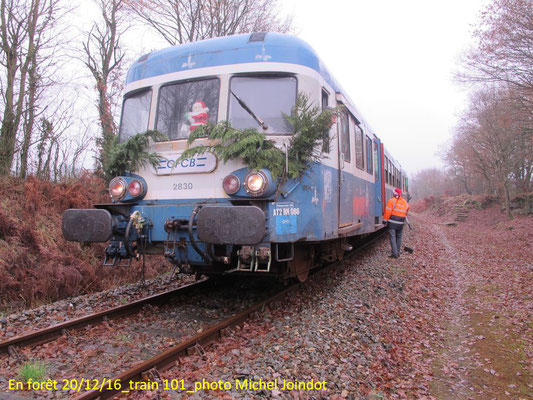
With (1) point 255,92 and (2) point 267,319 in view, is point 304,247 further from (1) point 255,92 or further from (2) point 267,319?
(1) point 255,92

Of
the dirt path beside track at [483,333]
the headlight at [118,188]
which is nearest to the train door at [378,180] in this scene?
the dirt path beside track at [483,333]

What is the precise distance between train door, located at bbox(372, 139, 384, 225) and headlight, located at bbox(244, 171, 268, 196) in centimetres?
606

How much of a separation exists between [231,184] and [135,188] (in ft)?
4.70

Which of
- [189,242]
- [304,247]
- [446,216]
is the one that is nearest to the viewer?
[189,242]

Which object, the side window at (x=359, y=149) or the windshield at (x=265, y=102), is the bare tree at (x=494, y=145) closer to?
the side window at (x=359, y=149)

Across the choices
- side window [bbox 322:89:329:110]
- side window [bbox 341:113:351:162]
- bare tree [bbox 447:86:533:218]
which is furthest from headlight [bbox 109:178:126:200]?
bare tree [bbox 447:86:533:218]

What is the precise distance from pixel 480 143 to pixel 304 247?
89.0 feet

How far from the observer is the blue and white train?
4.54 metres

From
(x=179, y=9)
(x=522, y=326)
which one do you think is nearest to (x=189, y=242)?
(x=522, y=326)

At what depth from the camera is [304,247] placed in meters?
5.68

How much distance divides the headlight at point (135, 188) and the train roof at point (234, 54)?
158cm

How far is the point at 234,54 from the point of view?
5.09 meters

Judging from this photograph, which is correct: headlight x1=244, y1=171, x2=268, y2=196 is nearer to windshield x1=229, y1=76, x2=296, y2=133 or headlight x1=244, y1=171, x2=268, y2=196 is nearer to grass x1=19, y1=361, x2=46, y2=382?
windshield x1=229, y1=76, x2=296, y2=133

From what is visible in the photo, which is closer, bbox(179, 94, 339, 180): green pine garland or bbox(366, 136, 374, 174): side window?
bbox(179, 94, 339, 180): green pine garland
